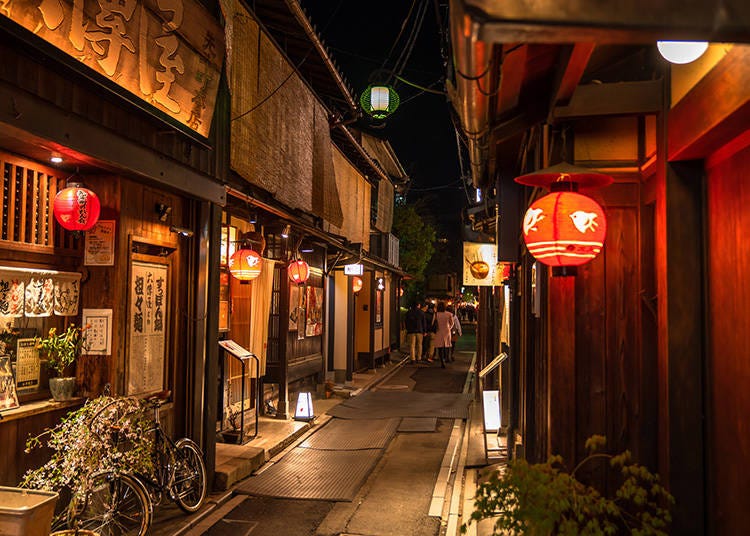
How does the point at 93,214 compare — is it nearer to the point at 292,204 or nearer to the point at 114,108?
the point at 114,108

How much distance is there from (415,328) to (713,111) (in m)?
29.0

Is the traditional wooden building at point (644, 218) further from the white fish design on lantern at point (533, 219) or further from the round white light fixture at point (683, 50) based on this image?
the white fish design on lantern at point (533, 219)

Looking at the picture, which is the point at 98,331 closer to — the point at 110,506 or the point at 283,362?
the point at 110,506

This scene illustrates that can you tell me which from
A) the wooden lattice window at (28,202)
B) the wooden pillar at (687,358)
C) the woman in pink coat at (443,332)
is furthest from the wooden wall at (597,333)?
the woman in pink coat at (443,332)

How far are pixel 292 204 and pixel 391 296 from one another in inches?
969

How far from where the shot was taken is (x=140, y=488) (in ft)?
26.8

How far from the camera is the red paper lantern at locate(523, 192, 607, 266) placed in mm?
5805

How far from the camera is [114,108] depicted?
27.8 feet

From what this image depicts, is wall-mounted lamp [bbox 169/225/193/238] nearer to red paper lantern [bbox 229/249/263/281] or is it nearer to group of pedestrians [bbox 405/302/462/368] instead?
red paper lantern [bbox 229/249/263/281]

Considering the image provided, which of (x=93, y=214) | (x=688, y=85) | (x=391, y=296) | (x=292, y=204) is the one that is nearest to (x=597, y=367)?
(x=688, y=85)

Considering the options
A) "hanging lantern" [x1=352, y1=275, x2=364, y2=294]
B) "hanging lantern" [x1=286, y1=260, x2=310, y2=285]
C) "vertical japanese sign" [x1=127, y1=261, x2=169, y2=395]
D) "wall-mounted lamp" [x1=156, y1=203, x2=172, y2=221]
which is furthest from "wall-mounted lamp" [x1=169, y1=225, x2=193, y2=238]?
"hanging lantern" [x1=352, y1=275, x2=364, y2=294]

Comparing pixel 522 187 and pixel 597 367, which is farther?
pixel 522 187

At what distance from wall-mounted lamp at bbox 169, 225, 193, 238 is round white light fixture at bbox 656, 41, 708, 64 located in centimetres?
797

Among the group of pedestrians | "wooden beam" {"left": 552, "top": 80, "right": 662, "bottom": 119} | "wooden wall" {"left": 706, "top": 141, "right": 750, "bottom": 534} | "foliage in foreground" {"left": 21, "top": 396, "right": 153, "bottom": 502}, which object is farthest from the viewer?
the group of pedestrians
